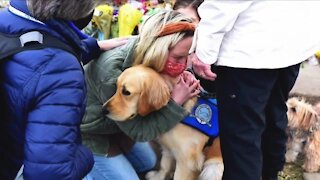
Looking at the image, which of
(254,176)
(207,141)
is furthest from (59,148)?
(207,141)

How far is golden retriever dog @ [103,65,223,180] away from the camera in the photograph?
7.09 ft

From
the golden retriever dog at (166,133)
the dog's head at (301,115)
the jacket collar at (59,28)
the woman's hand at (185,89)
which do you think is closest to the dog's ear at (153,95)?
the golden retriever dog at (166,133)

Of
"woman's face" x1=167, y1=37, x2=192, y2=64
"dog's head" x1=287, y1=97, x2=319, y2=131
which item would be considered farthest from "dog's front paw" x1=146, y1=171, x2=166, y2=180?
"dog's head" x1=287, y1=97, x2=319, y2=131

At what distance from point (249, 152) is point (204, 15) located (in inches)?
26.3

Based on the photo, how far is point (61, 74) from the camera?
146 centimetres

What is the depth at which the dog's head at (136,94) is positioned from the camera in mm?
2148

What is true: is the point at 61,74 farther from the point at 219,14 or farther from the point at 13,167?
the point at 219,14

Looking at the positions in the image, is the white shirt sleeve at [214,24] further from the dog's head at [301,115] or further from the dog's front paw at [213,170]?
the dog's head at [301,115]

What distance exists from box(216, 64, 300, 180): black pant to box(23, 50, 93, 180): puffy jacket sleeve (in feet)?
2.50

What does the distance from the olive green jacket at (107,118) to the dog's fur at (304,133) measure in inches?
48.4

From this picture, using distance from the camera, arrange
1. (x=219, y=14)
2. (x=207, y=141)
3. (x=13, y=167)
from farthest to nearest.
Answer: (x=207, y=141), (x=219, y=14), (x=13, y=167)

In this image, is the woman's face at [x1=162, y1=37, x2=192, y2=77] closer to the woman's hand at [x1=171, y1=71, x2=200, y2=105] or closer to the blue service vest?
the woman's hand at [x1=171, y1=71, x2=200, y2=105]

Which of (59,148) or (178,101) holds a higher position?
(59,148)

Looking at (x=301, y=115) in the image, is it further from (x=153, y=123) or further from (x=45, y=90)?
(x=45, y=90)
